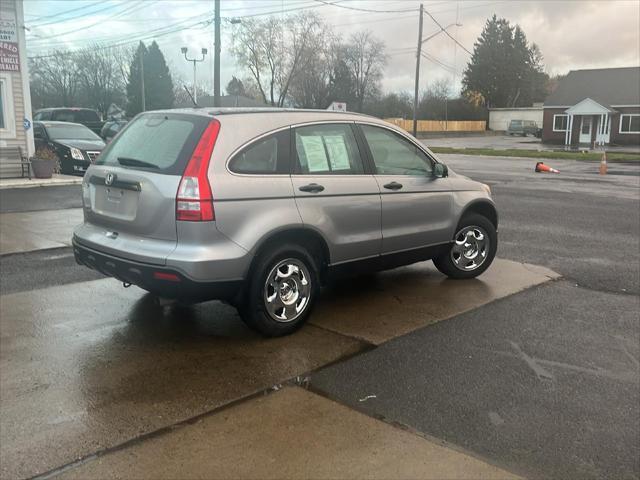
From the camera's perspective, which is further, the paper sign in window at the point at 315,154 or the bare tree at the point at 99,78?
the bare tree at the point at 99,78

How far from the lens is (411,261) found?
5.91 metres

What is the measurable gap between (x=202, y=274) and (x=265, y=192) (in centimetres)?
79

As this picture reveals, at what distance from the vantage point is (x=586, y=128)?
5000 centimetres

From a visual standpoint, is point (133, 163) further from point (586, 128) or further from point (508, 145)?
point (586, 128)

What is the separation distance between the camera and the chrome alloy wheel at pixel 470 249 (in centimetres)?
649

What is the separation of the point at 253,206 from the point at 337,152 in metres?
1.14

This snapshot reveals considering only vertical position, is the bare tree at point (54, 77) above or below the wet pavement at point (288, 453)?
above

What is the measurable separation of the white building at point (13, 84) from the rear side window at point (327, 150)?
43.5 feet

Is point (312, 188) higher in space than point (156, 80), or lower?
lower

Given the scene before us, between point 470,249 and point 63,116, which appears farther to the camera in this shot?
point 63,116

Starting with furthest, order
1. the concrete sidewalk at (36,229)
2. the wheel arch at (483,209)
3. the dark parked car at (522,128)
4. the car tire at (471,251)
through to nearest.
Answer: the dark parked car at (522,128) < the concrete sidewalk at (36,229) < the car tire at (471,251) < the wheel arch at (483,209)

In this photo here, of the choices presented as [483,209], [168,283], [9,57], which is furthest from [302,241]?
[9,57]

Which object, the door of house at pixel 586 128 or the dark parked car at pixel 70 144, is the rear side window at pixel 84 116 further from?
the door of house at pixel 586 128

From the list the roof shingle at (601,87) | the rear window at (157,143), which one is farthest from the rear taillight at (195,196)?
the roof shingle at (601,87)
